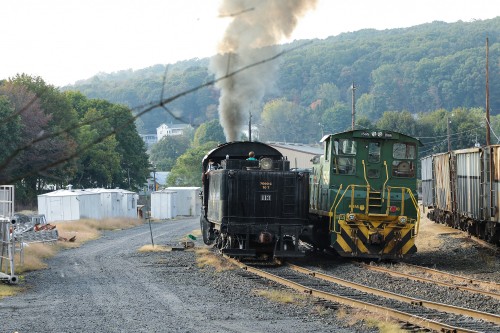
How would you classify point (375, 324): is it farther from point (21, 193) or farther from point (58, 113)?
point (58, 113)

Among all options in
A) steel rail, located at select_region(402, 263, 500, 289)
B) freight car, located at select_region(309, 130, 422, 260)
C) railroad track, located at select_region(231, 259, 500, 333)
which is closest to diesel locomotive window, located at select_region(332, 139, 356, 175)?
freight car, located at select_region(309, 130, 422, 260)

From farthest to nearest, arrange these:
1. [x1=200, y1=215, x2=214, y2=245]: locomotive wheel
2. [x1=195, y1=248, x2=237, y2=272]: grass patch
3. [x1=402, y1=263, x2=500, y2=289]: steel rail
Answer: [x1=200, y1=215, x2=214, y2=245]: locomotive wheel
[x1=195, y1=248, x2=237, y2=272]: grass patch
[x1=402, y1=263, x2=500, y2=289]: steel rail

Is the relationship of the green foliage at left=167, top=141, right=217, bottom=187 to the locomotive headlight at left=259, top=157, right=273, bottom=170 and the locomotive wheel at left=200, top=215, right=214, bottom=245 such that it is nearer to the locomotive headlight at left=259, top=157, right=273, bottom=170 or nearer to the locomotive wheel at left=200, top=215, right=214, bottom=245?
the locomotive wheel at left=200, top=215, right=214, bottom=245

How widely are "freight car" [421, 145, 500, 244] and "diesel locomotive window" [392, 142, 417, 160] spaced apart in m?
2.96

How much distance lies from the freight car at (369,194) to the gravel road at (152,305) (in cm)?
384

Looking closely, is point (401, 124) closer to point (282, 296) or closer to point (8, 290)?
point (8, 290)

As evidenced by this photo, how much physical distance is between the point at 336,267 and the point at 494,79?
189662 millimetres

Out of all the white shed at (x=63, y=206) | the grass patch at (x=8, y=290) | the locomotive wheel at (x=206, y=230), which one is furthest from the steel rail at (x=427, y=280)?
the white shed at (x=63, y=206)

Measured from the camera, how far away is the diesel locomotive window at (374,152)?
23.2 metres

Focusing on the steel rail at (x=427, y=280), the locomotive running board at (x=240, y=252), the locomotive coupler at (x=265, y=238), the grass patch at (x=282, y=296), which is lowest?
the grass patch at (x=282, y=296)

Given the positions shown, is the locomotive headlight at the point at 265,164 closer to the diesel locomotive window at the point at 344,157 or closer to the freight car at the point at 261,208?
the freight car at the point at 261,208

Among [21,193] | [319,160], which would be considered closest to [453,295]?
[319,160]

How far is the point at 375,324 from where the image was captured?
12.1 metres

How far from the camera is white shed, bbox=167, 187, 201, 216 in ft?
264
